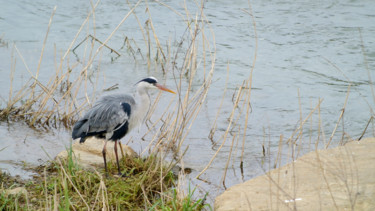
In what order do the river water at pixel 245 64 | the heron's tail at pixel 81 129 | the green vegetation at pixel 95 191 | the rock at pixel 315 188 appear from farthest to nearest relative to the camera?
the river water at pixel 245 64 < the heron's tail at pixel 81 129 < the green vegetation at pixel 95 191 < the rock at pixel 315 188

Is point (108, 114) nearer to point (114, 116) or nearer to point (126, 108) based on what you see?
point (114, 116)

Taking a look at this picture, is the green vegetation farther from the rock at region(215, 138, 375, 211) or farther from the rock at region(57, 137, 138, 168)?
the rock at region(215, 138, 375, 211)

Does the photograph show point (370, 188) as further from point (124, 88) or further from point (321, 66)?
point (321, 66)

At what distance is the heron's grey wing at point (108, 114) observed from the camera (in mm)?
5418

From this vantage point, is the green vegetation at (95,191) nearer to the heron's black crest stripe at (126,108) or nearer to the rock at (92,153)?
the rock at (92,153)

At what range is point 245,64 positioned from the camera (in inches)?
402

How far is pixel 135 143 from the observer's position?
22.1 feet

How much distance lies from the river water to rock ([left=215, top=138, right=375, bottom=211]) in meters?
0.57

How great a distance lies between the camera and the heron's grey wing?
5.42 m

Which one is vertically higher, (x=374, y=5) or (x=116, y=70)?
(x=374, y=5)

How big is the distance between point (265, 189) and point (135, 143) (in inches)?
99.6

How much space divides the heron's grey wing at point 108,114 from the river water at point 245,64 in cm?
76

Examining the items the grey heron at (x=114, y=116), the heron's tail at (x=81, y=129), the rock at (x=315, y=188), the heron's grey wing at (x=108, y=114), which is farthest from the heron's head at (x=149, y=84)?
the rock at (x=315, y=188)

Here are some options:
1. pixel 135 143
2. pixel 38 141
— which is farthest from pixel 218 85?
pixel 38 141
